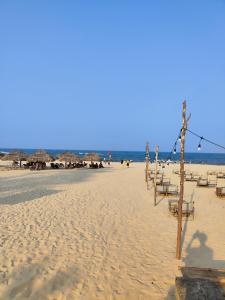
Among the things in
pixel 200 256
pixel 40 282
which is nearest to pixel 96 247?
pixel 40 282

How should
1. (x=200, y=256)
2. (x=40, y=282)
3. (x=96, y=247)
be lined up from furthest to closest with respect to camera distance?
(x=96, y=247), (x=200, y=256), (x=40, y=282)

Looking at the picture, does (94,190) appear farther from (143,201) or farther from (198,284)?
(198,284)

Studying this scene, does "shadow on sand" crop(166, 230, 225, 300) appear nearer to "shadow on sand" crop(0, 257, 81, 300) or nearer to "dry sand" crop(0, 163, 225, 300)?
"dry sand" crop(0, 163, 225, 300)

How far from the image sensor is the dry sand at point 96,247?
16.8ft

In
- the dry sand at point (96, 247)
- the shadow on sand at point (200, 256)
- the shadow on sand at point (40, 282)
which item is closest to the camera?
the shadow on sand at point (40, 282)

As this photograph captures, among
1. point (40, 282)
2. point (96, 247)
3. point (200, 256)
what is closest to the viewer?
point (40, 282)

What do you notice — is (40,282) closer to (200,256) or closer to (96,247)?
(96,247)

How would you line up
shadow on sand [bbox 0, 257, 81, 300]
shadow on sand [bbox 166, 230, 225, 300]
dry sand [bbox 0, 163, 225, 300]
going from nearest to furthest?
shadow on sand [bbox 0, 257, 81, 300]
dry sand [bbox 0, 163, 225, 300]
shadow on sand [bbox 166, 230, 225, 300]

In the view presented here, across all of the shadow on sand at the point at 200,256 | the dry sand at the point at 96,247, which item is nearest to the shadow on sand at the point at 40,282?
the dry sand at the point at 96,247

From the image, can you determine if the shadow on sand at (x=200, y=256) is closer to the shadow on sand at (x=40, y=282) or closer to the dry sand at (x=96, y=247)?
the dry sand at (x=96, y=247)

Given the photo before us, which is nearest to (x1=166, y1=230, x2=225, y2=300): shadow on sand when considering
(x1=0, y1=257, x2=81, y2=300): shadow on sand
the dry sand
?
the dry sand

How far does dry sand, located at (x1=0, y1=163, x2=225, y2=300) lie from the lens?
5.13 meters

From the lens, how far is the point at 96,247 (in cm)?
709

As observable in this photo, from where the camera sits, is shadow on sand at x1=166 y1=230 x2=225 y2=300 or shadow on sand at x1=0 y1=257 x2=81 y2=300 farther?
shadow on sand at x1=166 y1=230 x2=225 y2=300
